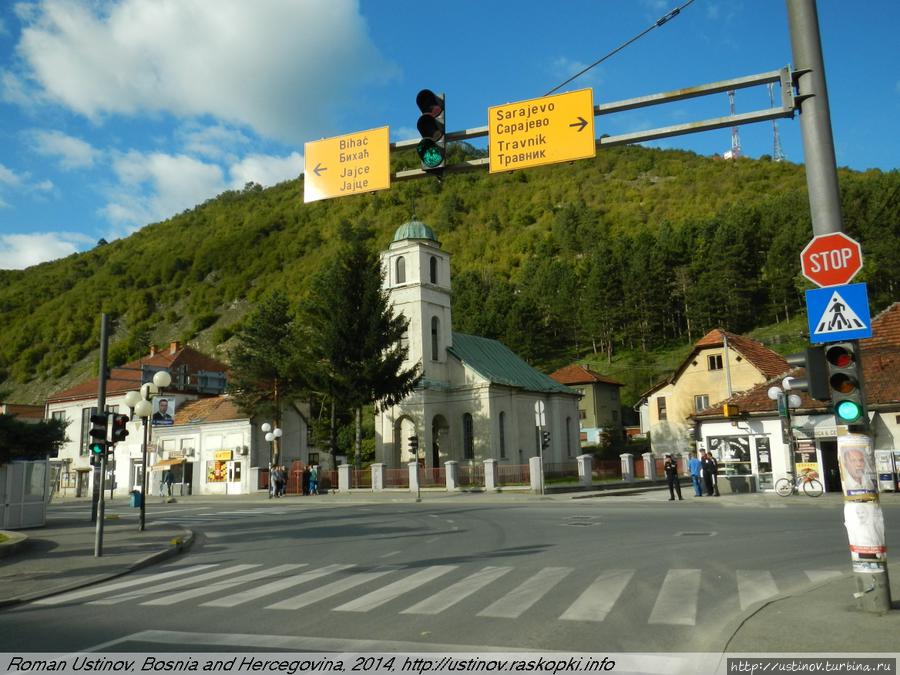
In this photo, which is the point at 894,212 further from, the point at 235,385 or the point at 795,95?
the point at 795,95

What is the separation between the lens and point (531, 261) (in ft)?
385

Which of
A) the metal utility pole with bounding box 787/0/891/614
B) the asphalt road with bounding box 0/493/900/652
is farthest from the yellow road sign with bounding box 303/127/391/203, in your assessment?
the asphalt road with bounding box 0/493/900/652

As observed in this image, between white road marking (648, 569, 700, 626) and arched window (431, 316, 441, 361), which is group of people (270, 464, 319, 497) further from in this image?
white road marking (648, 569, 700, 626)

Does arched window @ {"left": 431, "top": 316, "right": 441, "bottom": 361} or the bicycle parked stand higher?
arched window @ {"left": 431, "top": 316, "right": 441, "bottom": 361}

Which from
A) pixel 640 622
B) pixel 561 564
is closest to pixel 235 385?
pixel 561 564

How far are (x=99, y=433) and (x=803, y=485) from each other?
23.1m

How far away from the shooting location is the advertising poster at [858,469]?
23.5ft

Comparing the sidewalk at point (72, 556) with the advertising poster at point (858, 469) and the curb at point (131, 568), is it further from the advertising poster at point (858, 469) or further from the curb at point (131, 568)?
the advertising poster at point (858, 469)

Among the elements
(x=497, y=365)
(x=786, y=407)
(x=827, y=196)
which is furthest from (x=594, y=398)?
(x=827, y=196)

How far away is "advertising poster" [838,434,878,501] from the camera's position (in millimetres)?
7172

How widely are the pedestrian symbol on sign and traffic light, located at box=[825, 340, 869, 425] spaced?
0.55 ft

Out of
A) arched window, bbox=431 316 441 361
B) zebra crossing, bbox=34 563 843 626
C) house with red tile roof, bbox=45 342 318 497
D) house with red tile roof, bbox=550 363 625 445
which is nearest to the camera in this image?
zebra crossing, bbox=34 563 843 626

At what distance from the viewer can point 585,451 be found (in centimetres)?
6366

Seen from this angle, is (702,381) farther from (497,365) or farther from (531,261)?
(531,261)
